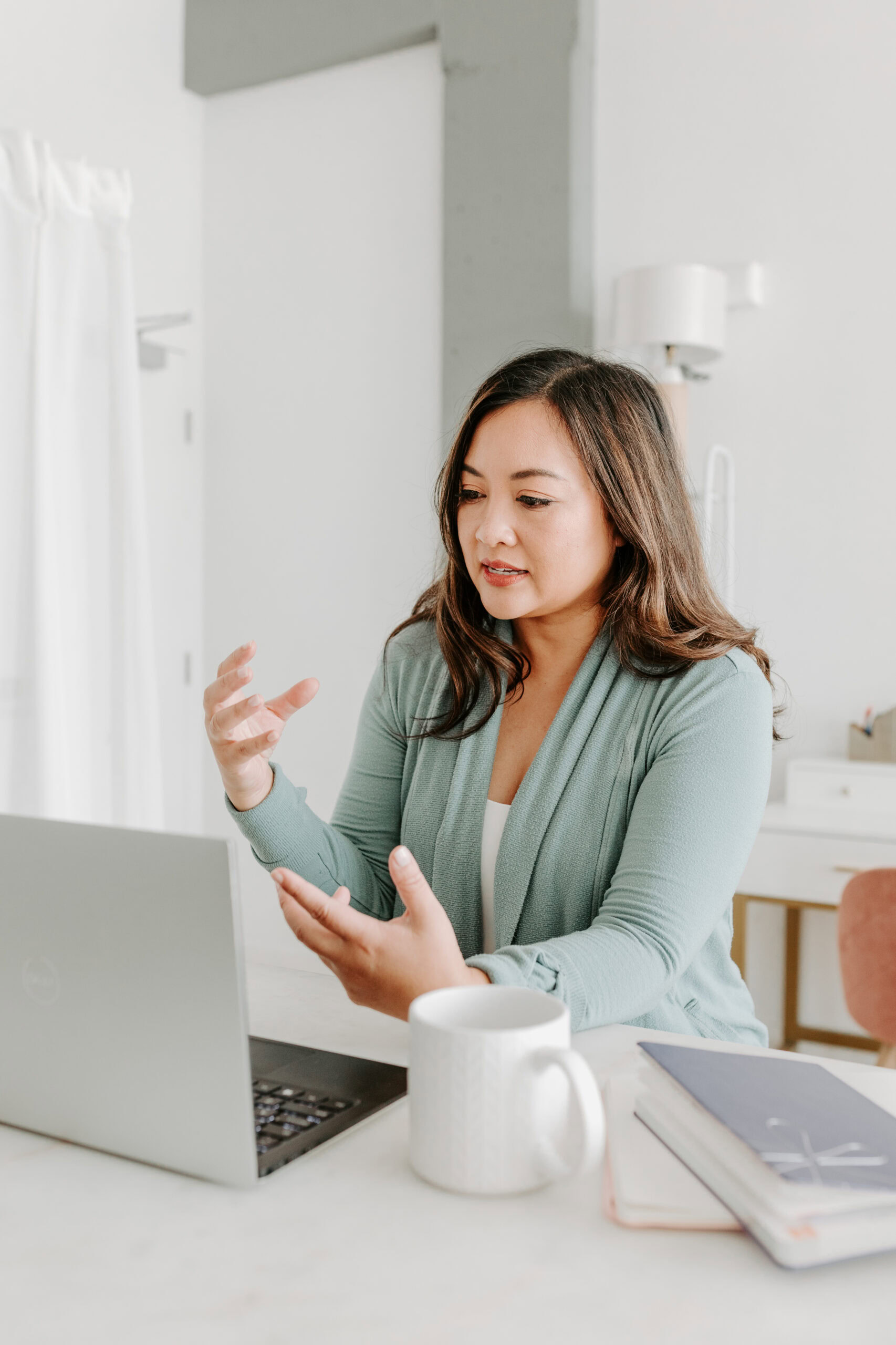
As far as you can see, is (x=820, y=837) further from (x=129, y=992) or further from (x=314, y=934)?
(x=129, y=992)

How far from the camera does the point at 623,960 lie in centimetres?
100

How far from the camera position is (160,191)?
334cm

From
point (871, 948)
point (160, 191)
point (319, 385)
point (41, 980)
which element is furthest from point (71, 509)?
point (41, 980)

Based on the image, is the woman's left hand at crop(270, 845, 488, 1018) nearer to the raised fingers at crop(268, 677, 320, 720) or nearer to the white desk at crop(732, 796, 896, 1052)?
the raised fingers at crop(268, 677, 320, 720)

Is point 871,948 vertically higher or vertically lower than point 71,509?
lower

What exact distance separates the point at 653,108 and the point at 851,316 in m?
0.77

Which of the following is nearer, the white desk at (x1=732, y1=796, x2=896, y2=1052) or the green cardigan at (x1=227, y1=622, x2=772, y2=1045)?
the green cardigan at (x1=227, y1=622, x2=772, y2=1045)

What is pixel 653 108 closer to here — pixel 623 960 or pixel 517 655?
pixel 517 655

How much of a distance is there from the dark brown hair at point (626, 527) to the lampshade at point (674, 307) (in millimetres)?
1317

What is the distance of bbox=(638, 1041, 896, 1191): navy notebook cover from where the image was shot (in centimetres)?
60

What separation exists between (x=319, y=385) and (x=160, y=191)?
29.0 inches

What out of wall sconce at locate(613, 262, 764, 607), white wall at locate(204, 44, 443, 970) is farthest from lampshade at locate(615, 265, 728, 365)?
white wall at locate(204, 44, 443, 970)

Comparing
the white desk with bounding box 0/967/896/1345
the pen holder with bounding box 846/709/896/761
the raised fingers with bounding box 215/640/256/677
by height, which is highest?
the raised fingers with bounding box 215/640/256/677

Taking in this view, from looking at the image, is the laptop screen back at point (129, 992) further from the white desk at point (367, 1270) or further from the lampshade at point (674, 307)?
the lampshade at point (674, 307)
